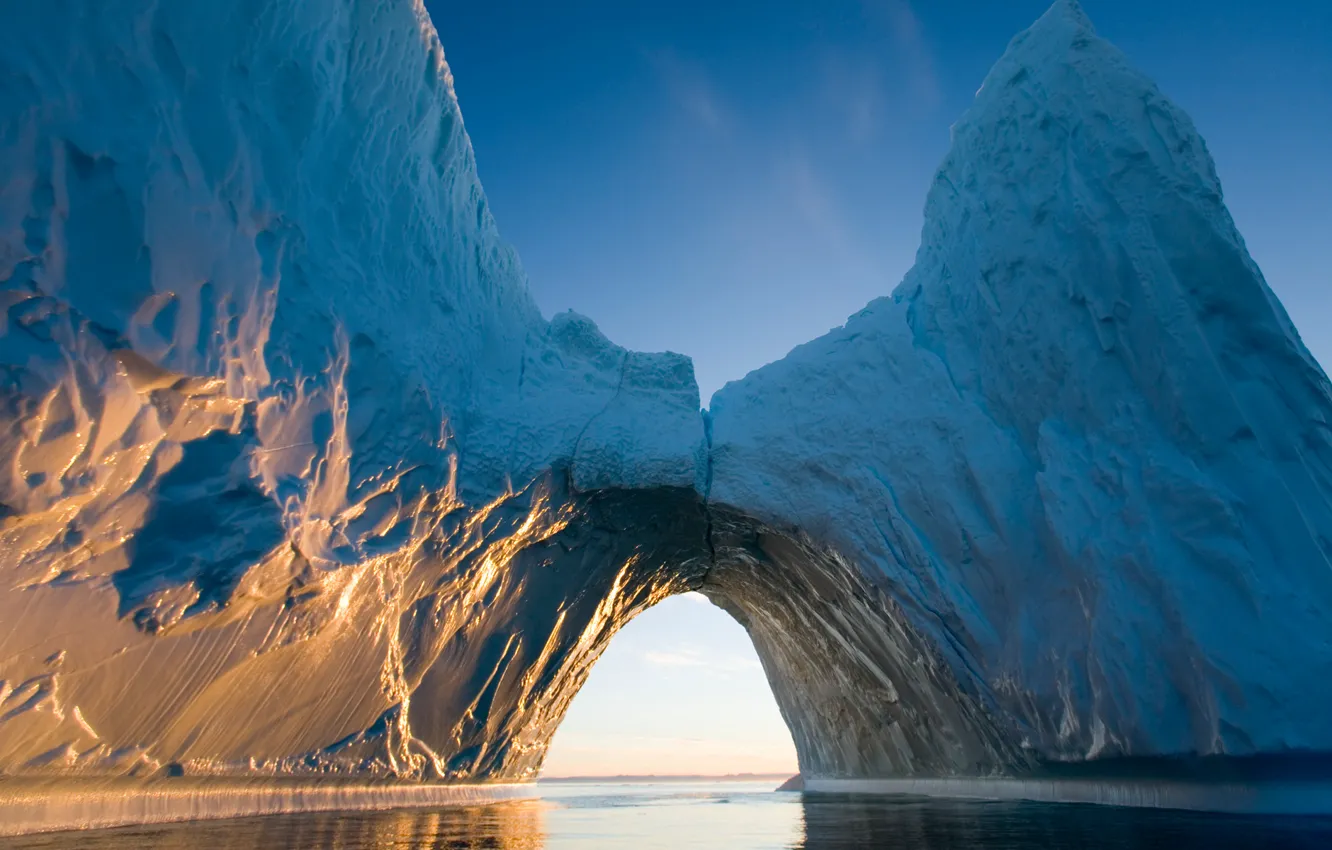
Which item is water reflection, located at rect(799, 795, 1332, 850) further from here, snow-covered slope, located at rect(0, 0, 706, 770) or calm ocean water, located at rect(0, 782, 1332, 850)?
snow-covered slope, located at rect(0, 0, 706, 770)

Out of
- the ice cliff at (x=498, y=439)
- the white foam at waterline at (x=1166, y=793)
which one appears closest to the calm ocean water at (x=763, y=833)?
the white foam at waterline at (x=1166, y=793)

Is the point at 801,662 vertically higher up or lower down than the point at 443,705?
higher up

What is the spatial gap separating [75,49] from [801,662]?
66.9 ft

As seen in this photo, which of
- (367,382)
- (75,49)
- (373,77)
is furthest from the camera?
(373,77)

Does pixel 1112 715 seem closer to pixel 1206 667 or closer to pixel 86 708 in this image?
pixel 1206 667

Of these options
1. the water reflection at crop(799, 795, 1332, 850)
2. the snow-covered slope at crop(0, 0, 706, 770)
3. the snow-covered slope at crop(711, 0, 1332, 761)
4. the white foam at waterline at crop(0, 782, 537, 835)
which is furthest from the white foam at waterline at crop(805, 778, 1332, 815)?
the white foam at waterline at crop(0, 782, 537, 835)

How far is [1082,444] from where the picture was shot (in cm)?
1124

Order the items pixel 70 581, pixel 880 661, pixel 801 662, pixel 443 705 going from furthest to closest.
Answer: pixel 801 662, pixel 880 661, pixel 443 705, pixel 70 581

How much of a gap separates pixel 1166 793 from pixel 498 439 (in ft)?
32.4

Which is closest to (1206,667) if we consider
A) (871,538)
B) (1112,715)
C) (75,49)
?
(1112,715)

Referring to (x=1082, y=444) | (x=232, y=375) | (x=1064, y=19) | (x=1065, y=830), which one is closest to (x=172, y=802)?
(x=232, y=375)

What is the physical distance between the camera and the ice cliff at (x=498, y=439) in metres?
7.15

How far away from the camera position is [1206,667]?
9.20 m

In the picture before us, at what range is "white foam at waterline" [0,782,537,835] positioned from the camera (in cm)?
820
